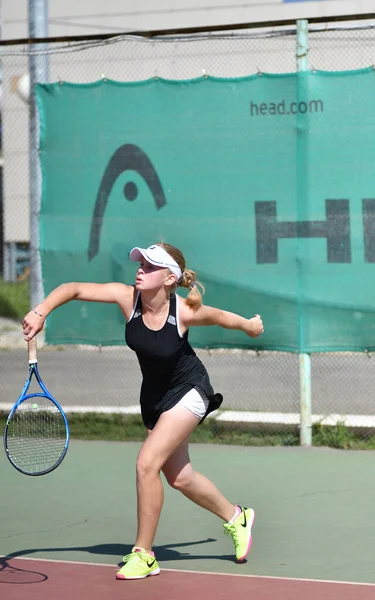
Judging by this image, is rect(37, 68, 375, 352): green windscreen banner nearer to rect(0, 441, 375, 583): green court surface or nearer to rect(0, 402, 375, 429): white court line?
rect(0, 402, 375, 429): white court line

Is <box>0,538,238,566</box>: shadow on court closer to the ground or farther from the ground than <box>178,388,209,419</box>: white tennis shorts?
closer to the ground

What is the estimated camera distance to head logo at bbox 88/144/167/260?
8586mm

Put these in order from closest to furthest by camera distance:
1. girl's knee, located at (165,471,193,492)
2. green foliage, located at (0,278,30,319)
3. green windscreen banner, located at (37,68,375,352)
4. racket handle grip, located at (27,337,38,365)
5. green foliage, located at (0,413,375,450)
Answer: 1. racket handle grip, located at (27,337,38,365)
2. girl's knee, located at (165,471,193,492)
3. green windscreen banner, located at (37,68,375,352)
4. green foliage, located at (0,413,375,450)
5. green foliage, located at (0,278,30,319)

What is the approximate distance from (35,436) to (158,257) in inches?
42.7

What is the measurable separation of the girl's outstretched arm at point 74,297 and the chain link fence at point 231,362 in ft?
11.1

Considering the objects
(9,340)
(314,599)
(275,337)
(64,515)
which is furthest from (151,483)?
(9,340)

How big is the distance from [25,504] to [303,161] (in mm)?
3244

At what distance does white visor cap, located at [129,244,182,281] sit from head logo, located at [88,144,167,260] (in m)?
3.37

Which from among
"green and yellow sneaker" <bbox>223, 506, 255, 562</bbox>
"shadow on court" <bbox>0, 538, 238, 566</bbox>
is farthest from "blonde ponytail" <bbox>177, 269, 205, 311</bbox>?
"shadow on court" <bbox>0, 538, 238, 566</bbox>

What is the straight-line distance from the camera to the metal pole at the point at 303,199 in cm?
815

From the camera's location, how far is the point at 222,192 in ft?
27.7

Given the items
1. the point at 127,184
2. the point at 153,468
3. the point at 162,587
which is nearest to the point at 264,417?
the point at 127,184

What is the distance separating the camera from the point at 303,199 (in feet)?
26.9

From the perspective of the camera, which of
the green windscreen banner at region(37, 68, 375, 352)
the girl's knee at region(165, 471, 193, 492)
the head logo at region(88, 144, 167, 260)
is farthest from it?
the head logo at region(88, 144, 167, 260)
